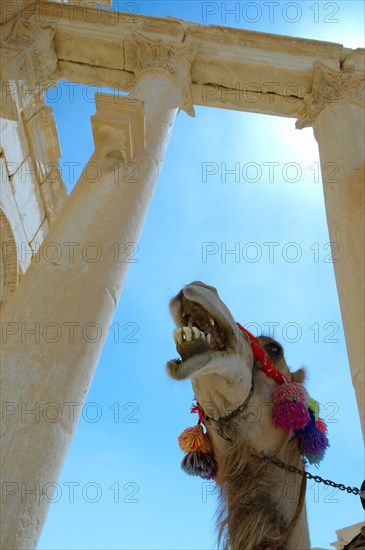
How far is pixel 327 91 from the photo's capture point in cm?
1006

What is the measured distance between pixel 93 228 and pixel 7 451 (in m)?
2.94

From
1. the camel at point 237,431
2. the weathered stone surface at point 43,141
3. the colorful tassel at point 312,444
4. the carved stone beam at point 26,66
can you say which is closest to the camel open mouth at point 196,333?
the camel at point 237,431

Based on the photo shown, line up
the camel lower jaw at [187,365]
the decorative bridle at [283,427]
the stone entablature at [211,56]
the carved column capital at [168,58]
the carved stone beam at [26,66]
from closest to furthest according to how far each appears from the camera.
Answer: the camel lower jaw at [187,365], the decorative bridle at [283,427], the carved stone beam at [26,66], the carved column capital at [168,58], the stone entablature at [211,56]

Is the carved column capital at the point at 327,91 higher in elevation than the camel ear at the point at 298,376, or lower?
higher

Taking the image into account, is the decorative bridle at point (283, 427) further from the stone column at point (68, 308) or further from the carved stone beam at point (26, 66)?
the carved stone beam at point (26, 66)

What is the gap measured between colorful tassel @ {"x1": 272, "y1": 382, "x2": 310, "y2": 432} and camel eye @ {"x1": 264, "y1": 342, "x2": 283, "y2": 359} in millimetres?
528

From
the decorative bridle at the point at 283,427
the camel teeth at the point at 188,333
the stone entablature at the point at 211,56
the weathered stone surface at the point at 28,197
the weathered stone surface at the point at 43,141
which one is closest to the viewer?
the camel teeth at the point at 188,333

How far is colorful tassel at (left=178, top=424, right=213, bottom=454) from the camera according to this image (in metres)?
4.06

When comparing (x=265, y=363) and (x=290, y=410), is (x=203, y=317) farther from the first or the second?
(x=290, y=410)

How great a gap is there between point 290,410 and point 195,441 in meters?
0.82

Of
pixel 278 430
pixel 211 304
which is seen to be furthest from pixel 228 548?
pixel 211 304

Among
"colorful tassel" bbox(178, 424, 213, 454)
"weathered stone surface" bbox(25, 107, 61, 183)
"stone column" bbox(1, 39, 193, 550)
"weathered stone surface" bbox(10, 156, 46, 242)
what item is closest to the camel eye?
"colorful tassel" bbox(178, 424, 213, 454)

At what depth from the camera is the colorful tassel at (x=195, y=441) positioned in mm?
4062

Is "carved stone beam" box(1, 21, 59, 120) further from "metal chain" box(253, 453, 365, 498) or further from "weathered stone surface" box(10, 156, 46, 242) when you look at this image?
"metal chain" box(253, 453, 365, 498)
